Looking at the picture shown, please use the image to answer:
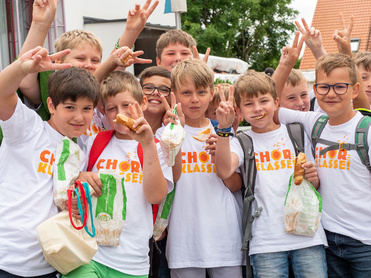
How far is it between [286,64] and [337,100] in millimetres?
622

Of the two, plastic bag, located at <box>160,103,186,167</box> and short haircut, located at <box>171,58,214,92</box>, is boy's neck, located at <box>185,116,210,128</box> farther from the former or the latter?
plastic bag, located at <box>160,103,186,167</box>

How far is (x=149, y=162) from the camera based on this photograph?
2.99 m

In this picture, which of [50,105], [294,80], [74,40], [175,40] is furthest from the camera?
[175,40]

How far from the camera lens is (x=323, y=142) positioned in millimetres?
3467

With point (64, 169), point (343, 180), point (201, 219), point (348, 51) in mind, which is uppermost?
point (348, 51)

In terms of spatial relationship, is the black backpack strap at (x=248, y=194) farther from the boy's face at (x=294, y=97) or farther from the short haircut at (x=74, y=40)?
the short haircut at (x=74, y=40)

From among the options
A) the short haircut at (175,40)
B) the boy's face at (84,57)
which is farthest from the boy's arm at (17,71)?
the short haircut at (175,40)

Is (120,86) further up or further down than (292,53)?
further down

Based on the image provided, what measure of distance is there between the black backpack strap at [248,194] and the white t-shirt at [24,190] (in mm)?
1312

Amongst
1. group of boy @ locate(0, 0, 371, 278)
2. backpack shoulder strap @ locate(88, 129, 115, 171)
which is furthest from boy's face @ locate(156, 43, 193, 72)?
backpack shoulder strap @ locate(88, 129, 115, 171)

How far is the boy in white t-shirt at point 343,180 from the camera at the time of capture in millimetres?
3318

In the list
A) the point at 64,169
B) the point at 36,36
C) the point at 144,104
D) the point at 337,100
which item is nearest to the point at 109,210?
the point at 64,169

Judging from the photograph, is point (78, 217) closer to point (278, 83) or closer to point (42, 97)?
point (42, 97)

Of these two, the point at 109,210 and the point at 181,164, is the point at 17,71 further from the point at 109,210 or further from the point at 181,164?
the point at 181,164
